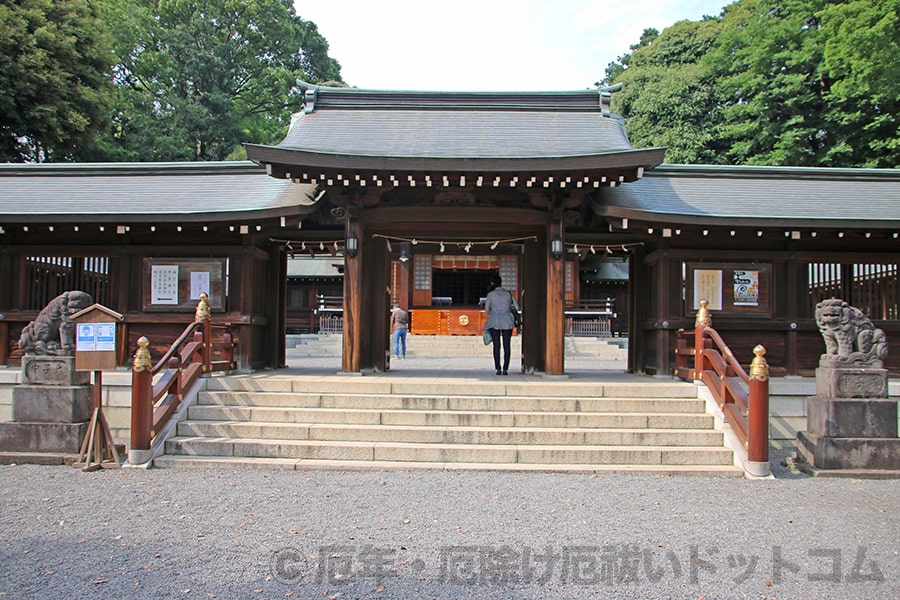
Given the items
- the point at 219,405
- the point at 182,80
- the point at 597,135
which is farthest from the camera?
the point at 182,80

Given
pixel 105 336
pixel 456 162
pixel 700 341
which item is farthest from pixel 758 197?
pixel 105 336

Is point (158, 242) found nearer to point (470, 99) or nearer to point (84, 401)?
point (84, 401)

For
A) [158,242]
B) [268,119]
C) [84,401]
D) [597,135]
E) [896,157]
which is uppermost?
[268,119]

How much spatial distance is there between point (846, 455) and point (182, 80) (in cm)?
3562

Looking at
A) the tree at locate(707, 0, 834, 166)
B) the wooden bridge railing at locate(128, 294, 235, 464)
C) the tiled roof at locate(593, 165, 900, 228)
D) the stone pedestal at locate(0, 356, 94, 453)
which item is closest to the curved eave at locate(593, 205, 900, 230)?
the tiled roof at locate(593, 165, 900, 228)

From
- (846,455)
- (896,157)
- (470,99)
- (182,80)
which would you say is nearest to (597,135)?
(470,99)

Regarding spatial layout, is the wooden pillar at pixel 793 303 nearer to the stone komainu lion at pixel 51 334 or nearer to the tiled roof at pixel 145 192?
the tiled roof at pixel 145 192

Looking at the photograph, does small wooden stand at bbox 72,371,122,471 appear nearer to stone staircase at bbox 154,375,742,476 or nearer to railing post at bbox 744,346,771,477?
stone staircase at bbox 154,375,742,476

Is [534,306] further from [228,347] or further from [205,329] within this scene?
[205,329]

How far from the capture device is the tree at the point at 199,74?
31938mm

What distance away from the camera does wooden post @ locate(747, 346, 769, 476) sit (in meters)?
6.96

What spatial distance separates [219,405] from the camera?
27.4 feet

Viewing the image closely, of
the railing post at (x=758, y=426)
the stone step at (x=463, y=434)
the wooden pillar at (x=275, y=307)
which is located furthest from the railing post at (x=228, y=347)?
the railing post at (x=758, y=426)

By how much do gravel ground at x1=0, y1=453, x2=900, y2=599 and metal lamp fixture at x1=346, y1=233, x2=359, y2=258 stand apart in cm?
391
